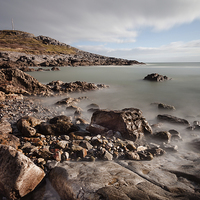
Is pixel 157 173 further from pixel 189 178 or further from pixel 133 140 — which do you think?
pixel 133 140

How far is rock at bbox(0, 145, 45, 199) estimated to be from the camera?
3076mm

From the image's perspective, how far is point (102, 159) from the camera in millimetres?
4527

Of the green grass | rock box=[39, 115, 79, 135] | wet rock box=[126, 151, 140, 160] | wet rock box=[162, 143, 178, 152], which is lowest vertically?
wet rock box=[162, 143, 178, 152]

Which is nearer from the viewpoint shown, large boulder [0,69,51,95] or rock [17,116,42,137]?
rock [17,116,42,137]

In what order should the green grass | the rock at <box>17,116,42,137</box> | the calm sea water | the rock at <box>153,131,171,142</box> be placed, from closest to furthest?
the rock at <box>17,116,42,137</box>
the rock at <box>153,131,171,142</box>
the calm sea water
the green grass

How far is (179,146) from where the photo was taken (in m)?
6.05

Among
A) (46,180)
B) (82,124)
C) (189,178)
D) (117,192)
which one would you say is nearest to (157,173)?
(189,178)

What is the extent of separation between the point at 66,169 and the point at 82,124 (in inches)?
160

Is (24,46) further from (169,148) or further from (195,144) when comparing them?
(195,144)

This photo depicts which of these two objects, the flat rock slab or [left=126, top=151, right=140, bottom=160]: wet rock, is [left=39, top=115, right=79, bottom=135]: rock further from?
[left=126, top=151, right=140, bottom=160]: wet rock

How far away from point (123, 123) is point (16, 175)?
4539 millimetres

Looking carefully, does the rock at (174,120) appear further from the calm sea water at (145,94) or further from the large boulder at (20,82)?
the large boulder at (20,82)

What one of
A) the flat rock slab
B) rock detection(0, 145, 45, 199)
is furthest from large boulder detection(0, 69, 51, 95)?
the flat rock slab

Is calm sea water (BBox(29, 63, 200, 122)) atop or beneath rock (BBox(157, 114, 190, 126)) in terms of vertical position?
atop
